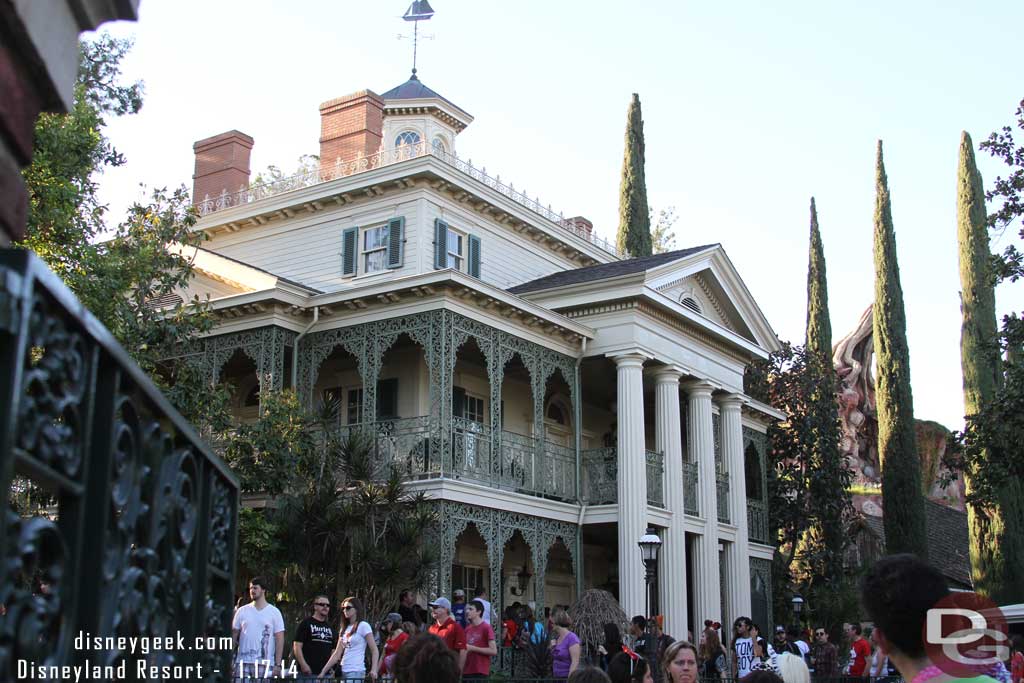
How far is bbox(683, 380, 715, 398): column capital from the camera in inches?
1082

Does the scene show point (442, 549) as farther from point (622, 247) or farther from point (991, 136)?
point (622, 247)

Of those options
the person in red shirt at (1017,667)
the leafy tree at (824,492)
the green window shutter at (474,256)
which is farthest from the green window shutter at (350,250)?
the person in red shirt at (1017,667)

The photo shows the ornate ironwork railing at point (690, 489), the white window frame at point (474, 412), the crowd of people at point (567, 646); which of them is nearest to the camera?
the crowd of people at point (567, 646)

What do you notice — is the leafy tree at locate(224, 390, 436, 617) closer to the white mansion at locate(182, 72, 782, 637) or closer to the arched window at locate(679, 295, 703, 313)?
the white mansion at locate(182, 72, 782, 637)

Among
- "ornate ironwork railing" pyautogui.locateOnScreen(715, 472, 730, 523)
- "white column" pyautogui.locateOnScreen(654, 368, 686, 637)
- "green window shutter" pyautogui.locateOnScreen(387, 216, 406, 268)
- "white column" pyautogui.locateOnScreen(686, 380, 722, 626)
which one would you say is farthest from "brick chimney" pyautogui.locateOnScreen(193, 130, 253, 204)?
"ornate ironwork railing" pyautogui.locateOnScreen(715, 472, 730, 523)

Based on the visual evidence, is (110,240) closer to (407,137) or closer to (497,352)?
(497,352)

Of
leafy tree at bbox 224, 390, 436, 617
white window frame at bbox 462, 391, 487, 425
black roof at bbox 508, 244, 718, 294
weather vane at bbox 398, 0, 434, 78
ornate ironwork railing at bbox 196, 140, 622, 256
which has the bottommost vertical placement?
leafy tree at bbox 224, 390, 436, 617

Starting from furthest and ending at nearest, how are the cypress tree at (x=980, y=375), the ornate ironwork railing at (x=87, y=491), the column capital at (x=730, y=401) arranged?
the cypress tree at (x=980, y=375) < the column capital at (x=730, y=401) < the ornate ironwork railing at (x=87, y=491)

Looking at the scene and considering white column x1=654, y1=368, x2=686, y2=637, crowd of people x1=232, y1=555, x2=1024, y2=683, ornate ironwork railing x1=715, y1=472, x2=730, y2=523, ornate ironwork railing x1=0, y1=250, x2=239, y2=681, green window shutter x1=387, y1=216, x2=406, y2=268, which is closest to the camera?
ornate ironwork railing x1=0, y1=250, x2=239, y2=681

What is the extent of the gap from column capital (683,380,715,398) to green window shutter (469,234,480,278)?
18.2ft

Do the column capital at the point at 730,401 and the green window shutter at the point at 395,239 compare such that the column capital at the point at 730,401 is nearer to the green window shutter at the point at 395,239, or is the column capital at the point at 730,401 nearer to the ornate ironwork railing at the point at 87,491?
the green window shutter at the point at 395,239

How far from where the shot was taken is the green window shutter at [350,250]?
26.7 meters

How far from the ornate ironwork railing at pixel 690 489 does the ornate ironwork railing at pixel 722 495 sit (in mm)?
1410

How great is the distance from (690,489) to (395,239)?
8817 mm
